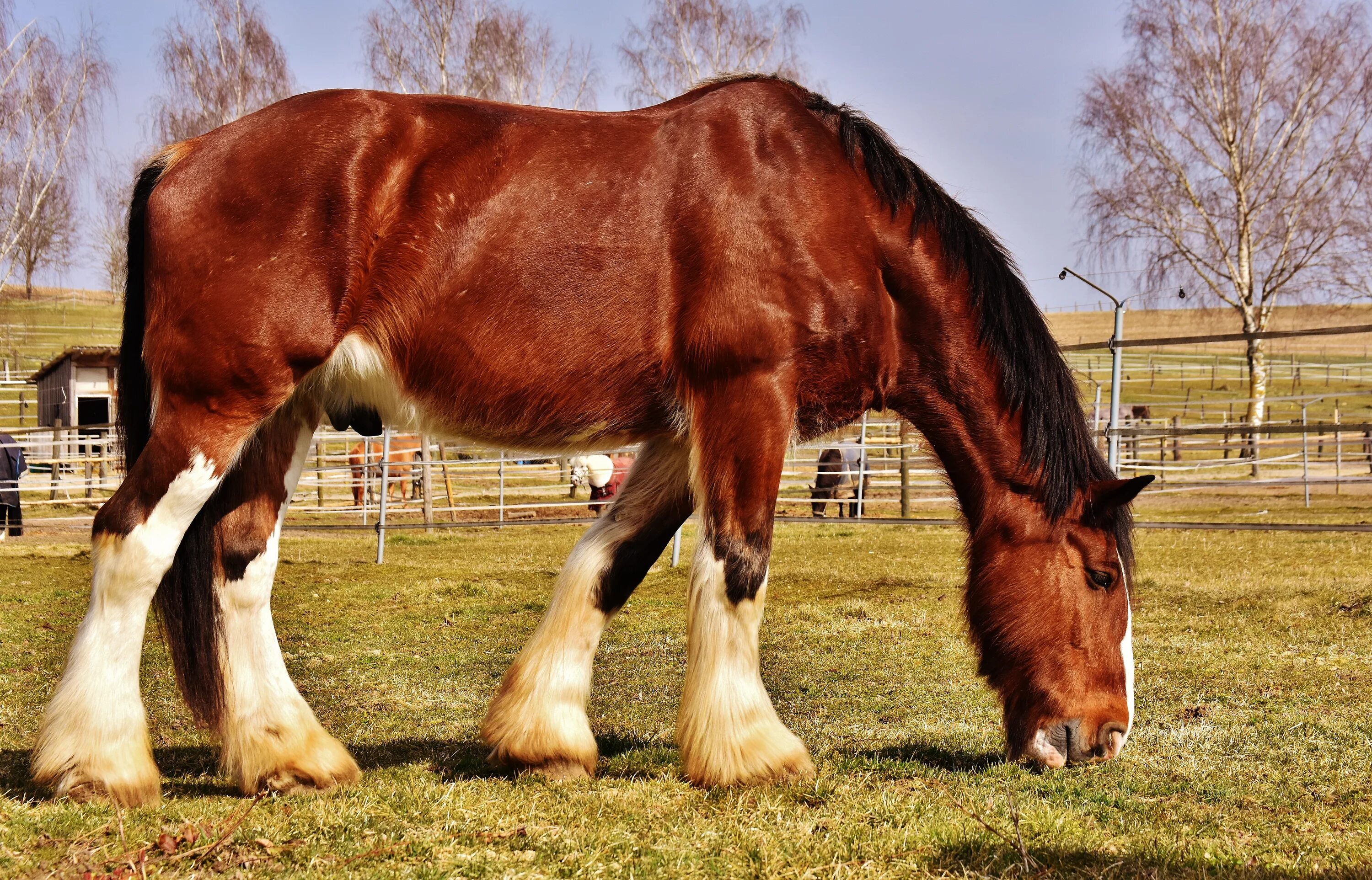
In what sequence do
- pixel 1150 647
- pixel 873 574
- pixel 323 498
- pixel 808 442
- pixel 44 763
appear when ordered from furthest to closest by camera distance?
pixel 323 498, pixel 873 574, pixel 1150 647, pixel 808 442, pixel 44 763

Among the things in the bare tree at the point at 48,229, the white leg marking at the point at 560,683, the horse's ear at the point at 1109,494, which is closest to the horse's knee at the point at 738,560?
the white leg marking at the point at 560,683

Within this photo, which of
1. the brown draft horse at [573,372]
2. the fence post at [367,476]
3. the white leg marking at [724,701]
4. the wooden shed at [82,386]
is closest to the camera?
the brown draft horse at [573,372]

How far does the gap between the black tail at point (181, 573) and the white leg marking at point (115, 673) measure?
0.25 meters

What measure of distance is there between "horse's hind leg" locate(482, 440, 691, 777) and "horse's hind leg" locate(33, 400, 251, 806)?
112 cm

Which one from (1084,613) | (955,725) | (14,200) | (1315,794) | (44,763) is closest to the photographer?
(44,763)

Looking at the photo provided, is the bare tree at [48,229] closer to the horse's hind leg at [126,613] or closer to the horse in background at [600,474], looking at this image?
the horse in background at [600,474]

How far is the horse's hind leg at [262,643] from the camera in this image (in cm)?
338

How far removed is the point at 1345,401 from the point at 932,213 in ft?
155

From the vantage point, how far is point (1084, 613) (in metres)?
3.61

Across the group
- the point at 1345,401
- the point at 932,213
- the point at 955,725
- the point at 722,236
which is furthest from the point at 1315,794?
the point at 1345,401

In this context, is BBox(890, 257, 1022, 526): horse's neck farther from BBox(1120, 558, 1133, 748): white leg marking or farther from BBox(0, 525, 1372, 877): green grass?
BBox(0, 525, 1372, 877): green grass

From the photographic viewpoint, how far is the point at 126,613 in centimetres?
315

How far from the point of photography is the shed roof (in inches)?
1126

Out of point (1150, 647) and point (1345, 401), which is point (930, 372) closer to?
point (1150, 647)
